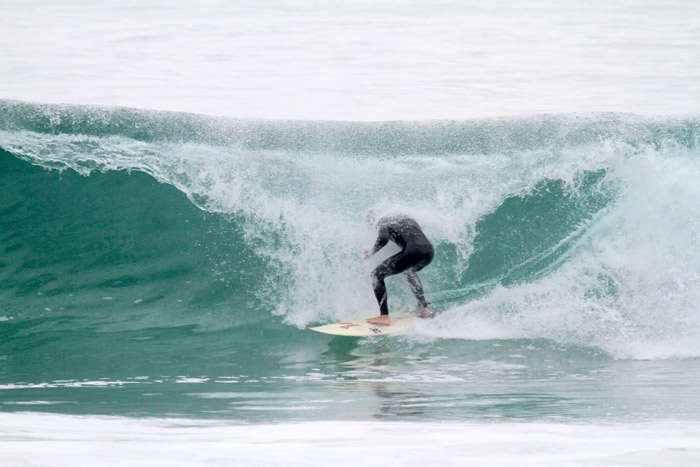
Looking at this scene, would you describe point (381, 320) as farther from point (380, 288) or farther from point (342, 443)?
point (342, 443)

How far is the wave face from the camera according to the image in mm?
7297

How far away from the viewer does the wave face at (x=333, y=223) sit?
23.9 ft

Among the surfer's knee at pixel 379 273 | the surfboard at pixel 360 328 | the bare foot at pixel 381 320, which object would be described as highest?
the surfer's knee at pixel 379 273

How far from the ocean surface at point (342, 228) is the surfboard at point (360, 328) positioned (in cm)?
15

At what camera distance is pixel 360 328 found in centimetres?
690

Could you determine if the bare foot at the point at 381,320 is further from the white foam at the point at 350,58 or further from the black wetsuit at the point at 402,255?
the white foam at the point at 350,58

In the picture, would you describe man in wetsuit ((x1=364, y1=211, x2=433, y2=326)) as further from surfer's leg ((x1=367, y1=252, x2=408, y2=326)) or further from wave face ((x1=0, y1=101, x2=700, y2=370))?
wave face ((x1=0, y1=101, x2=700, y2=370))

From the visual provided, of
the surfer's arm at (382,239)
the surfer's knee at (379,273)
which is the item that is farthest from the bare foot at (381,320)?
the surfer's arm at (382,239)

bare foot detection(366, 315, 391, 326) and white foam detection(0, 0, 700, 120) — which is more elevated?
white foam detection(0, 0, 700, 120)

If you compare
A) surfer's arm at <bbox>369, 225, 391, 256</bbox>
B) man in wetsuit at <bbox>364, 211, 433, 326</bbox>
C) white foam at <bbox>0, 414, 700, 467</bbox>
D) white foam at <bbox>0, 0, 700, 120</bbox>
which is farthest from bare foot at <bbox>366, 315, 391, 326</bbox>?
white foam at <bbox>0, 0, 700, 120</bbox>

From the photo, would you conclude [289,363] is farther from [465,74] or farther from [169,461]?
[465,74]

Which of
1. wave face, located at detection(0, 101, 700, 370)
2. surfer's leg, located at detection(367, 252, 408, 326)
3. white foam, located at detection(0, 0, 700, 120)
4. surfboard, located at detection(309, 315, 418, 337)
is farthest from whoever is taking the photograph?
white foam, located at detection(0, 0, 700, 120)

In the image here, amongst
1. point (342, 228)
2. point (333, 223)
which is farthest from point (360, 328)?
point (333, 223)

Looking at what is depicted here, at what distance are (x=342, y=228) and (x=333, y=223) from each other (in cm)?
14
